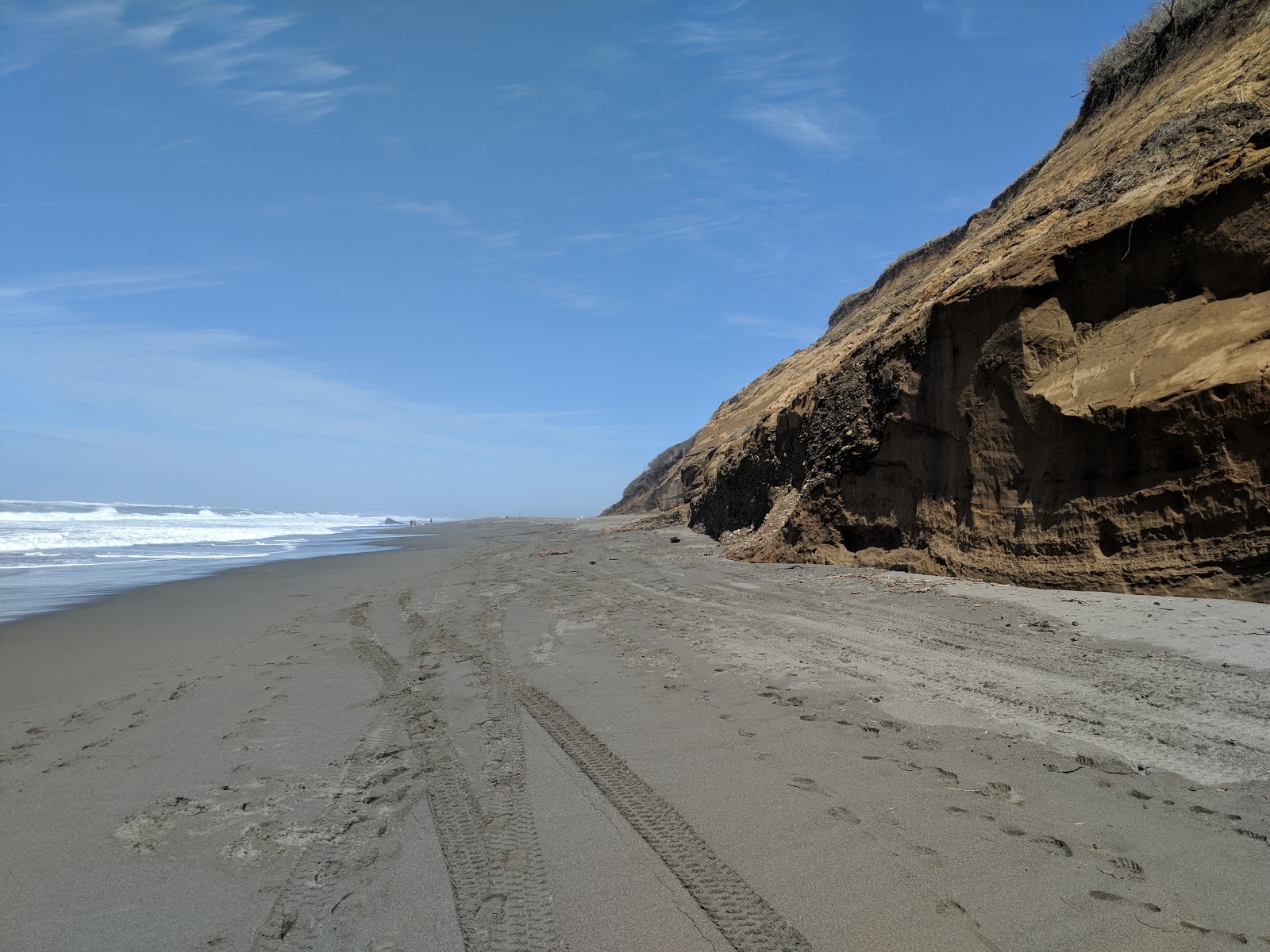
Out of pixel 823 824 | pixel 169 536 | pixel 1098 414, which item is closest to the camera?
pixel 823 824

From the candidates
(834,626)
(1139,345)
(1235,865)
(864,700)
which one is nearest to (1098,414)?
(1139,345)

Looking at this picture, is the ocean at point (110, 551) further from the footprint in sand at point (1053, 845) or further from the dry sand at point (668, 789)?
the footprint in sand at point (1053, 845)

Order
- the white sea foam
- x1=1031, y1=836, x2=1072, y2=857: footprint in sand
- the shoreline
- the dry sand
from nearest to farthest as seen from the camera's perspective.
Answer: the dry sand, x1=1031, y1=836, x2=1072, y2=857: footprint in sand, the shoreline, the white sea foam

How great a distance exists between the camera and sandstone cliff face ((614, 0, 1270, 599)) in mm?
6707

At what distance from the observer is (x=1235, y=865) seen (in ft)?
8.50

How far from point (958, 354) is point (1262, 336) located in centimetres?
347

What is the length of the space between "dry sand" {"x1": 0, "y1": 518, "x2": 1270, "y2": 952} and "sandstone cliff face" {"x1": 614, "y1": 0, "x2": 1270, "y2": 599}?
40.4 inches

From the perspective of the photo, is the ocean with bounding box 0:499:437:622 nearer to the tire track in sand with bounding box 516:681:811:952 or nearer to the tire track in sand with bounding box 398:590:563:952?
the tire track in sand with bounding box 398:590:563:952

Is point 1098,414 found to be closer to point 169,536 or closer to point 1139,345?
point 1139,345

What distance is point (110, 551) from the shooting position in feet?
67.5

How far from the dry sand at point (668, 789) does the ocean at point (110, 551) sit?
653 centimetres

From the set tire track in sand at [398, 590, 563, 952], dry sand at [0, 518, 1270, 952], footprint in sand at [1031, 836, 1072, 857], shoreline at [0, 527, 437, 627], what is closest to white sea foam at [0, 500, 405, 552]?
shoreline at [0, 527, 437, 627]

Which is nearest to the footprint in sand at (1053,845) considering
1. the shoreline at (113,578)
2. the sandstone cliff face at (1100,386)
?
the sandstone cliff face at (1100,386)

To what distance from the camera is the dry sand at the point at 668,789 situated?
2510 millimetres
